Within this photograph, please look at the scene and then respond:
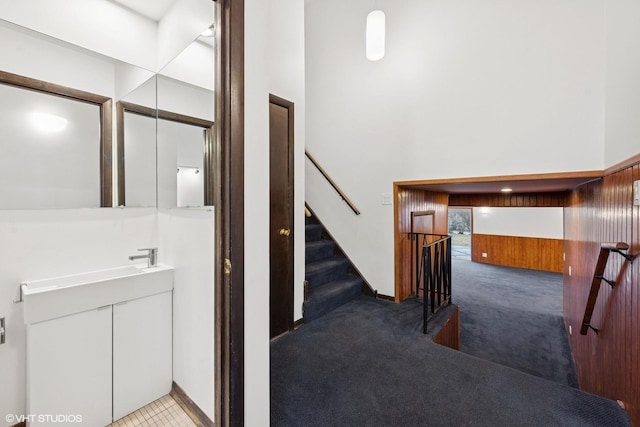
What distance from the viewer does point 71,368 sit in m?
1.43

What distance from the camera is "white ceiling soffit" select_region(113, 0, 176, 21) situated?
6.35 feet

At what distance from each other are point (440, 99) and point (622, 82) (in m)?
1.36

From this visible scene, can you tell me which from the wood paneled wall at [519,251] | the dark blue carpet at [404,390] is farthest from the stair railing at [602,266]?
the wood paneled wall at [519,251]

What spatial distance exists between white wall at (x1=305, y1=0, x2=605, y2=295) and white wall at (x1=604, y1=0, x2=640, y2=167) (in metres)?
0.12

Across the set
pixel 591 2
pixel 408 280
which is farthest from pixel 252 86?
pixel 408 280

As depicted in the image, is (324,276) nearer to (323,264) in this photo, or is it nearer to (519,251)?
(323,264)

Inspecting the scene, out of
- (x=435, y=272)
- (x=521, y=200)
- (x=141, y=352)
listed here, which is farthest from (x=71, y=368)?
(x=521, y=200)

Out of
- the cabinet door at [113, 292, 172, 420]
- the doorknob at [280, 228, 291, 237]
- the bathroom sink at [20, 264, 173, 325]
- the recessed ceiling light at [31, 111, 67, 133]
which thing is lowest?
the cabinet door at [113, 292, 172, 420]

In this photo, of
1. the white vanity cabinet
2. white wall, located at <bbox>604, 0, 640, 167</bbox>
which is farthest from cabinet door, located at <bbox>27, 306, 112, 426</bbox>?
white wall, located at <bbox>604, 0, 640, 167</bbox>

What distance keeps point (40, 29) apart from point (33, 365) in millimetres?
1830

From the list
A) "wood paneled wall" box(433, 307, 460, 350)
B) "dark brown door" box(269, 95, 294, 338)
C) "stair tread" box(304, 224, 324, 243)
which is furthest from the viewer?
"stair tread" box(304, 224, 324, 243)

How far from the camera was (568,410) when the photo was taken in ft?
5.14

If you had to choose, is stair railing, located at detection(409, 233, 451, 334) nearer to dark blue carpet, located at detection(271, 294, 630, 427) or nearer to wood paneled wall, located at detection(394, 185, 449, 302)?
wood paneled wall, located at detection(394, 185, 449, 302)

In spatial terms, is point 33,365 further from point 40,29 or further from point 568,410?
point 568,410
